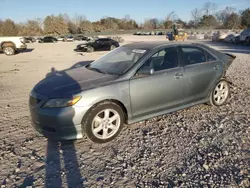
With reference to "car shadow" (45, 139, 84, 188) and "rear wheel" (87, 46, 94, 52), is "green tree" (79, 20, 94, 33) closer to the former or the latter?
"rear wheel" (87, 46, 94, 52)

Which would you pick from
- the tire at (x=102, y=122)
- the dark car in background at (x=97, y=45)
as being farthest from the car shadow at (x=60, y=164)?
the dark car in background at (x=97, y=45)

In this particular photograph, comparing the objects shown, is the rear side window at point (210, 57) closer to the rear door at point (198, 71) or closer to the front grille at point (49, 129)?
the rear door at point (198, 71)

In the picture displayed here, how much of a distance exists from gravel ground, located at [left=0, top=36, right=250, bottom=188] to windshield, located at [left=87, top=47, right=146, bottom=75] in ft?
3.75

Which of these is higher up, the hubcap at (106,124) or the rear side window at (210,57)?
the rear side window at (210,57)

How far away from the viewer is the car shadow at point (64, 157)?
2.65 metres

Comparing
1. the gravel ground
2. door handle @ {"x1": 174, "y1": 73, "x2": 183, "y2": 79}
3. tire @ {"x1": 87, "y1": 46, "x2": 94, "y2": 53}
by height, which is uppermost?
tire @ {"x1": 87, "y1": 46, "x2": 94, "y2": 53}

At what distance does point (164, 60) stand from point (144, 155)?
6.19ft

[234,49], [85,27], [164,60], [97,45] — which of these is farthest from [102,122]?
[85,27]

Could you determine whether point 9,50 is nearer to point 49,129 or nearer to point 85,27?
point 49,129

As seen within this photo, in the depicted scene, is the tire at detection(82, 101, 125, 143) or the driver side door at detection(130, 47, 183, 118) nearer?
the tire at detection(82, 101, 125, 143)

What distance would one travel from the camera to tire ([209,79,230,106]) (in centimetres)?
485

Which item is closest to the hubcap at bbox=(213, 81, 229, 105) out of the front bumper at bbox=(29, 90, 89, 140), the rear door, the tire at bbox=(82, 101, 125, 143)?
the rear door

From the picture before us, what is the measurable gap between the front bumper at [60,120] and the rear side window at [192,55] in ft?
7.56

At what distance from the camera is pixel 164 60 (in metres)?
4.10
